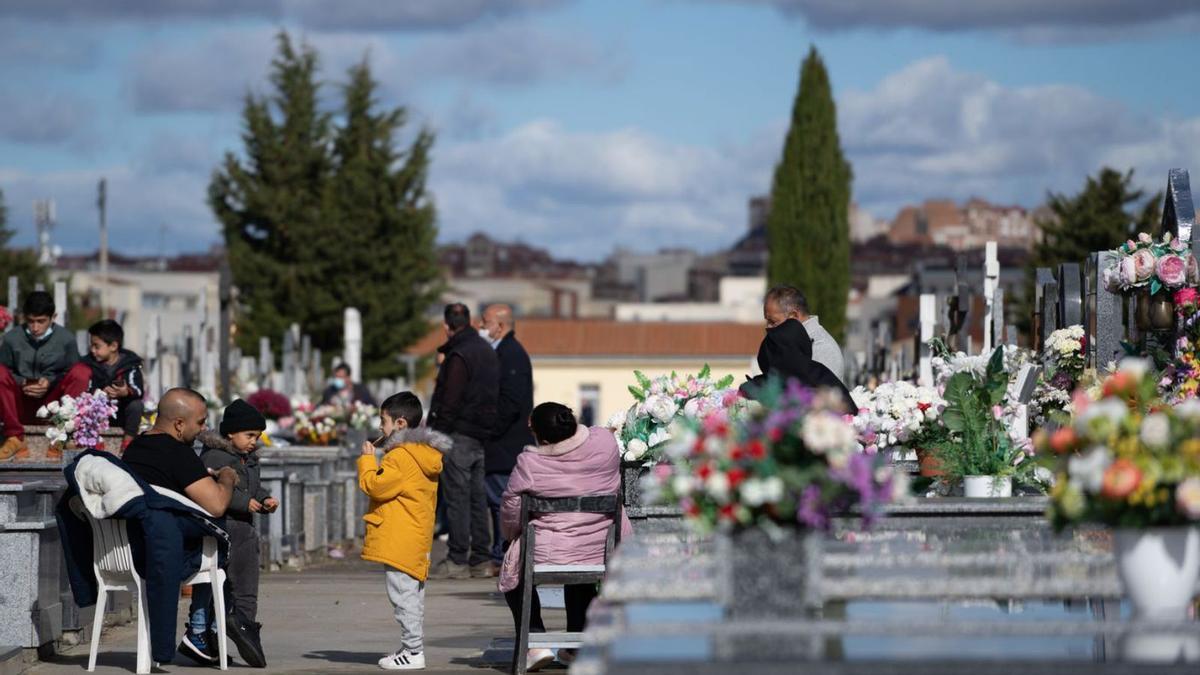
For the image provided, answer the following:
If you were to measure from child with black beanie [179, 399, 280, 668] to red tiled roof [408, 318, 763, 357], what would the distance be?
72800 mm

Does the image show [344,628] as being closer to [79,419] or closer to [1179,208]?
[79,419]

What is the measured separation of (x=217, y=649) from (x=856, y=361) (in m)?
29.5

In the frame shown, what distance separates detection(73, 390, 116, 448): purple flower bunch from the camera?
13031 millimetres

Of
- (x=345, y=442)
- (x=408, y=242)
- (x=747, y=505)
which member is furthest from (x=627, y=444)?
(x=408, y=242)

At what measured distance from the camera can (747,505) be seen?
541 centimetres

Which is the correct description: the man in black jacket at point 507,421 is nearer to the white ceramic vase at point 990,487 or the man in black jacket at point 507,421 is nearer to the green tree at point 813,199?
the white ceramic vase at point 990,487

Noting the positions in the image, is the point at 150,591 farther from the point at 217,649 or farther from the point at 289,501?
the point at 289,501

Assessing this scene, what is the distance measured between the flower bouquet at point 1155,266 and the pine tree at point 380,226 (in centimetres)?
3896

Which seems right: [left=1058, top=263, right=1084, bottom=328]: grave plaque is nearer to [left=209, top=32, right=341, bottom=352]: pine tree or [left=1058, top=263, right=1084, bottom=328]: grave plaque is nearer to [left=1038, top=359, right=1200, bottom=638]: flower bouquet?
[left=1038, top=359, right=1200, bottom=638]: flower bouquet

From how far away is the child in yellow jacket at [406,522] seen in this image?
33.8ft

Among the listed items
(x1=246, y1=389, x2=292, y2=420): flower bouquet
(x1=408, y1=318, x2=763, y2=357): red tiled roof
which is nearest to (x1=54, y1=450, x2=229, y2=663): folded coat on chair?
(x1=246, y1=389, x2=292, y2=420): flower bouquet

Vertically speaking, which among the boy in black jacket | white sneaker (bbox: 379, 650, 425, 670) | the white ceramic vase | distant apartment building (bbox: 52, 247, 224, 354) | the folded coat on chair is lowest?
white sneaker (bbox: 379, 650, 425, 670)

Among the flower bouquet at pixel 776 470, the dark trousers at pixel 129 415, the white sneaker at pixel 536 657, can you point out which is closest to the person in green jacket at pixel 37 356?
the dark trousers at pixel 129 415

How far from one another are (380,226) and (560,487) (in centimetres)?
4170
